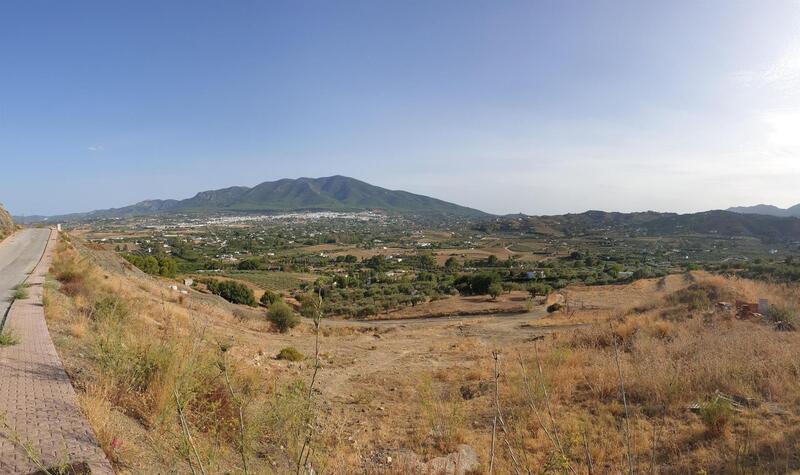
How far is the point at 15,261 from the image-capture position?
61.1 ft

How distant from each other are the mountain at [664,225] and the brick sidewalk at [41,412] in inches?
4137

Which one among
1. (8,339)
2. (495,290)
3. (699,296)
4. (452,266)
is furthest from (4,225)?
(452,266)

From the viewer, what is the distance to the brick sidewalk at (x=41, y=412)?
3.31 metres

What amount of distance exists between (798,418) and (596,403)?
101 inches

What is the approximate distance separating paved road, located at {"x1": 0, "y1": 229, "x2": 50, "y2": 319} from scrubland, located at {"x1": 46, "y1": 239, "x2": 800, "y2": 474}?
115 centimetres

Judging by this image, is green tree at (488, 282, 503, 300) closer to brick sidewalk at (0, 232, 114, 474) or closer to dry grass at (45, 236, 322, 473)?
dry grass at (45, 236, 322, 473)

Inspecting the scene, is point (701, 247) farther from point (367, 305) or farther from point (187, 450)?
point (187, 450)

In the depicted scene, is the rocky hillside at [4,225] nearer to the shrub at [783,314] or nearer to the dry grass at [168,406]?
the dry grass at [168,406]

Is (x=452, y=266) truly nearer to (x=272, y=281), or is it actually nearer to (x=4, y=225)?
(x=272, y=281)

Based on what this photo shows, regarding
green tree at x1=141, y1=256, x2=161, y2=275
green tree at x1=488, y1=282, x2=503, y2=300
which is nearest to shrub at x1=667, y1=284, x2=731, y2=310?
green tree at x1=488, y1=282, x2=503, y2=300

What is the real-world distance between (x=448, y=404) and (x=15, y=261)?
2131 centimetres

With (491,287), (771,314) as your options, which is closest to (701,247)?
(491,287)

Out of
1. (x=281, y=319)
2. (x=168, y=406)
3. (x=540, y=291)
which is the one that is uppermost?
(x=168, y=406)

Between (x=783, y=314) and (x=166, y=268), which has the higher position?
(x=783, y=314)
